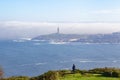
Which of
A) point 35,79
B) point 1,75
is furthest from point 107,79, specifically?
point 1,75

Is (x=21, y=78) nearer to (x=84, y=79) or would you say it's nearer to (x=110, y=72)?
(x=84, y=79)

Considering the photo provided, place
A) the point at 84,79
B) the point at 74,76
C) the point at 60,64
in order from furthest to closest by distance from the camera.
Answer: the point at 60,64
the point at 74,76
the point at 84,79

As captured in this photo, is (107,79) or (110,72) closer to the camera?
(107,79)

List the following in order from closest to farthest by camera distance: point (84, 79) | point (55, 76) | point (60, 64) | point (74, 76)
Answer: point (55, 76), point (84, 79), point (74, 76), point (60, 64)

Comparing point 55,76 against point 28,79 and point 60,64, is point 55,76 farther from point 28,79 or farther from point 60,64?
point 60,64

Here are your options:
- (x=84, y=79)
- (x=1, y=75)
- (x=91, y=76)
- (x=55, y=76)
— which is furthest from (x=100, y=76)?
(x=1, y=75)

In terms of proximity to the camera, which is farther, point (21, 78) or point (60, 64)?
point (60, 64)

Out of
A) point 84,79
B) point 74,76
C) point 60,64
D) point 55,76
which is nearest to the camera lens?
point 55,76
